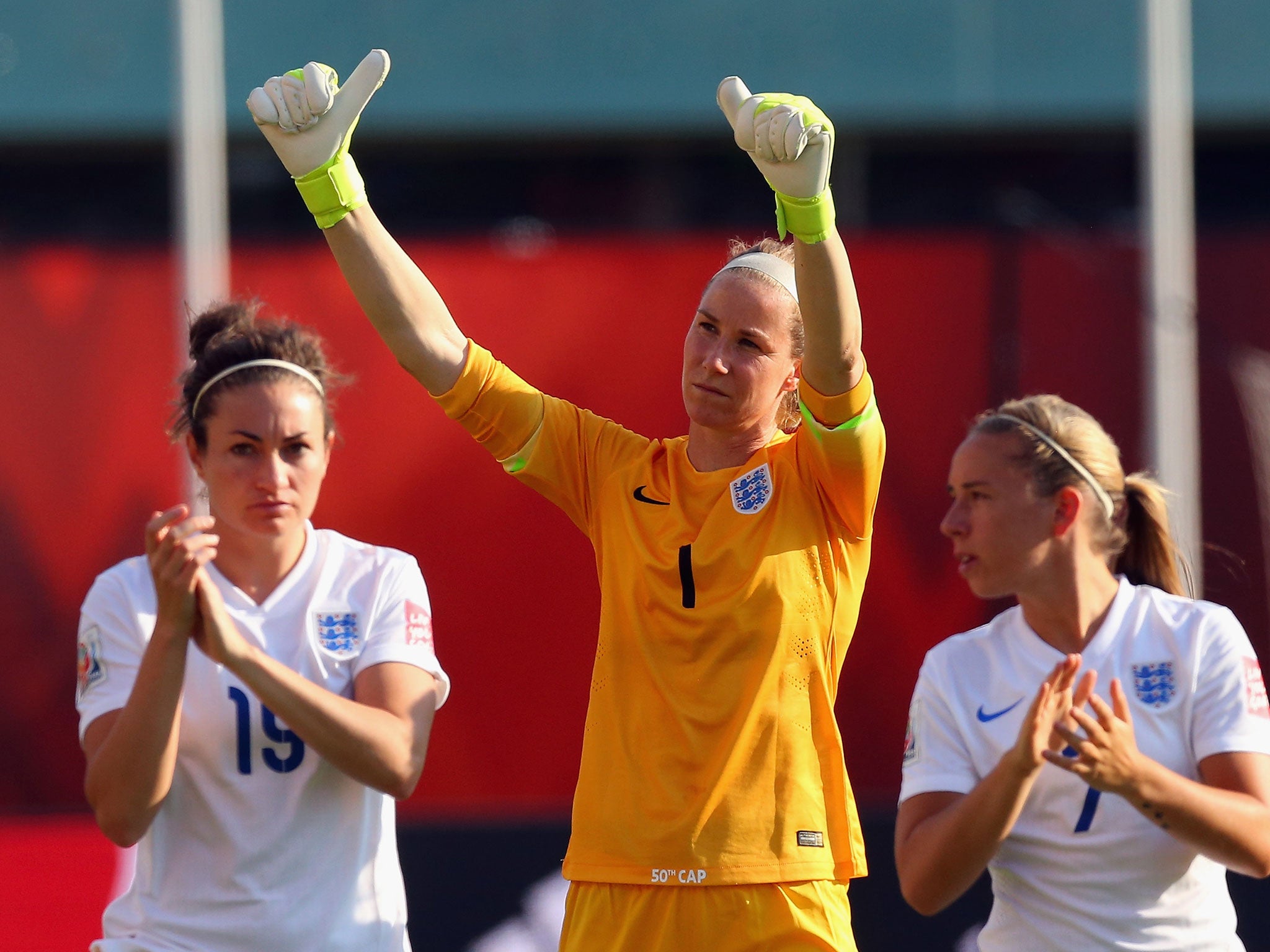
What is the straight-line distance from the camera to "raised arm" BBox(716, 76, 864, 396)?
232cm

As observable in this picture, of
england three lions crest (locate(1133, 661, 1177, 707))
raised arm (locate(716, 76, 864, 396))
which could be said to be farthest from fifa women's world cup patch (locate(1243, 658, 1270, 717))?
raised arm (locate(716, 76, 864, 396))

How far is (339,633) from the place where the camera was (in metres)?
2.83

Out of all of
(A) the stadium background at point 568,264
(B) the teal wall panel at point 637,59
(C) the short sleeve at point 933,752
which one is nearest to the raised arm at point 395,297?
(C) the short sleeve at point 933,752

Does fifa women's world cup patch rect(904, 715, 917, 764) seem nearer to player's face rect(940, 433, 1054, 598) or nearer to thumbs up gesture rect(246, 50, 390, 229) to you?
player's face rect(940, 433, 1054, 598)

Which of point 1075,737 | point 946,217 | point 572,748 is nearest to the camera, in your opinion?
point 1075,737

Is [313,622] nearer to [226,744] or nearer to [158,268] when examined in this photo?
[226,744]

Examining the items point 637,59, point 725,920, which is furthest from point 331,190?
point 637,59

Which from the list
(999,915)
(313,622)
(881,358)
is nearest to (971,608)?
(881,358)

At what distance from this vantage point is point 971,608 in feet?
19.7

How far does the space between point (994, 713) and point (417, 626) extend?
108cm

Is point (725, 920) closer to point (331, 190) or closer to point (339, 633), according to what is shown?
point (339, 633)

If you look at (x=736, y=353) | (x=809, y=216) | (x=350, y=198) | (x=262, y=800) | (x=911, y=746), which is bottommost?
(x=262, y=800)

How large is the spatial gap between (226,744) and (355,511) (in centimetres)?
342

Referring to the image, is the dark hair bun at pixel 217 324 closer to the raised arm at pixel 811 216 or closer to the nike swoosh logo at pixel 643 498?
the nike swoosh logo at pixel 643 498
